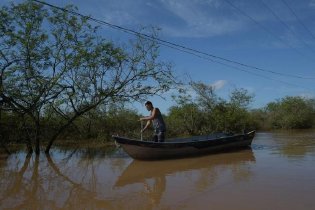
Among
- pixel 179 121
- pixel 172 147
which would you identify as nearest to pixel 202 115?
pixel 179 121

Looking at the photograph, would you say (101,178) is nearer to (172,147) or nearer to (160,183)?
(160,183)

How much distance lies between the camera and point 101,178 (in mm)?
10352

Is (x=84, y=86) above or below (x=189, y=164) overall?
above

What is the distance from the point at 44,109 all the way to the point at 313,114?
38.5 meters

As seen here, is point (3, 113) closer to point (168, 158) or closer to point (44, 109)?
point (44, 109)

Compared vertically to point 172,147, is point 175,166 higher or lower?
lower

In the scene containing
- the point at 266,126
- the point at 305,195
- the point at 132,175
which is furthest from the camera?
the point at 266,126

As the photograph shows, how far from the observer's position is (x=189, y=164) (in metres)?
12.9

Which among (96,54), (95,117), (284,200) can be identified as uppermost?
(96,54)

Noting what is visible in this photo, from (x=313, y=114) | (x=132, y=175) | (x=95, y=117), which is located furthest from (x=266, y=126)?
(x=132, y=175)

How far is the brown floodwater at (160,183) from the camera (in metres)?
7.32

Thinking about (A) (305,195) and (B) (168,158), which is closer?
(A) (305,195)

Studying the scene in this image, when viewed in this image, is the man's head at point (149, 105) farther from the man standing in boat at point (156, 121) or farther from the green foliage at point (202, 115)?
the green foliage at point (202, 115)

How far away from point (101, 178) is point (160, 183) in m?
1.81
